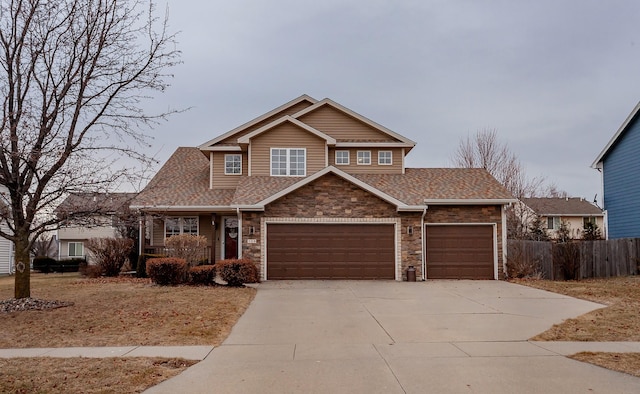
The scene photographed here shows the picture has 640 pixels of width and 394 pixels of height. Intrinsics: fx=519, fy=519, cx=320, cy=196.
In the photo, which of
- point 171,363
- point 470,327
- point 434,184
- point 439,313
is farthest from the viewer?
point 434,184

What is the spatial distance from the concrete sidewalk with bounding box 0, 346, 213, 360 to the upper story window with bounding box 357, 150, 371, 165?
53.3 ft

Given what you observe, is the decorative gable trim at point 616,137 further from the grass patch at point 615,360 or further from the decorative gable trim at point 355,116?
the grass patch at point 615,360

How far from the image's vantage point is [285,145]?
891 inches

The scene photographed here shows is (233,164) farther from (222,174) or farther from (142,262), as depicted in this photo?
(142,262)

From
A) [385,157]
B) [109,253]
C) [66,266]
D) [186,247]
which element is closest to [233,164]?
[186,247]

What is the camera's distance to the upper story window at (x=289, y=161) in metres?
22.5

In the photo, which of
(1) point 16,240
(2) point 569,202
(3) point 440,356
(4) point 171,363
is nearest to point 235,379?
(4) point 171,363

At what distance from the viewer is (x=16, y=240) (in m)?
12.8

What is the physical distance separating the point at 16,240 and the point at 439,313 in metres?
10.4

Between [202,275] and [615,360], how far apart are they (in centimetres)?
1259

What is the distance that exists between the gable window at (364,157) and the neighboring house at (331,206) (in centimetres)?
5

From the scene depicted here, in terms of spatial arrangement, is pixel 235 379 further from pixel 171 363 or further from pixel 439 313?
pixel 439 313

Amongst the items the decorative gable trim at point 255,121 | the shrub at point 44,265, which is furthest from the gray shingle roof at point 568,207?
the shrub at point 44,265

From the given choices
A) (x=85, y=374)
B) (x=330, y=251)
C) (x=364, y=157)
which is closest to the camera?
(x=85, y=374)
